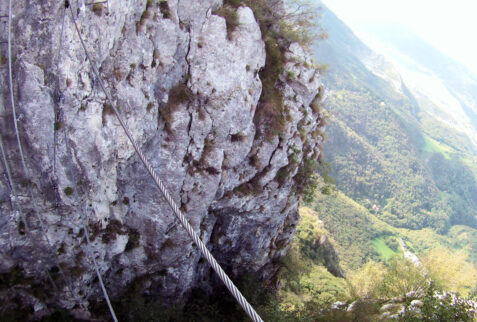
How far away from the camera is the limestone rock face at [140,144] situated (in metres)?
10.7

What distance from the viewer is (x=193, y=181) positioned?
52.6 ft

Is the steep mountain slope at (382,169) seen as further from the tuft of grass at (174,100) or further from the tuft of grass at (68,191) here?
the tuft of grass at (68,191)

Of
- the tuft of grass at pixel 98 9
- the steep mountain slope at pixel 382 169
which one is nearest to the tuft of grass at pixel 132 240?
the tuft of grass at pixel 98 9

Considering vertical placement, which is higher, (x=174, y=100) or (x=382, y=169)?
(x=174, y=100)

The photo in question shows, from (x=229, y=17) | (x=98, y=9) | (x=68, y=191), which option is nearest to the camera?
(x=98, y=9)

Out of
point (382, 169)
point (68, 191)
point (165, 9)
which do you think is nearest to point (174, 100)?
point (165, 9)

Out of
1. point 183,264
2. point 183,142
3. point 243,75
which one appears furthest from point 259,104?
point 183,264

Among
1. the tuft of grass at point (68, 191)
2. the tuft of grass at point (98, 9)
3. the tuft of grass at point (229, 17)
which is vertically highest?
the tuft of grass at point (229, 17)

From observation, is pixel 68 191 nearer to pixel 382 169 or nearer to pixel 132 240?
pixel 132 240

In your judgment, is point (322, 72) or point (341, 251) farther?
point (341, 251)

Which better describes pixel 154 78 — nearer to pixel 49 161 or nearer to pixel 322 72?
pixel 49 161

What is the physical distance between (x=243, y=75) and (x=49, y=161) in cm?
1132

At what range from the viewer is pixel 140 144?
14305mm

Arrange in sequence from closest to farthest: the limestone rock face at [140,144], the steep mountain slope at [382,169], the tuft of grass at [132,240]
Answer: the limestone rock face at [140,144], the tuft of grass at [132,240], the steep mountain slope at [382,169]
